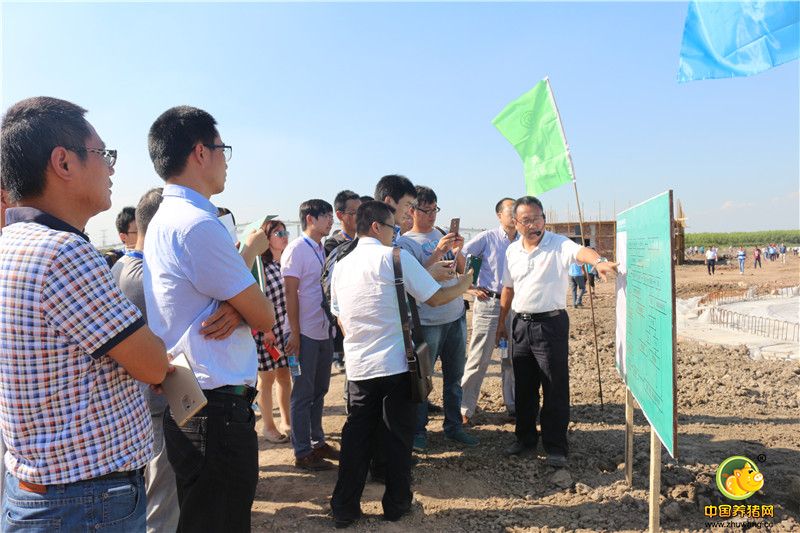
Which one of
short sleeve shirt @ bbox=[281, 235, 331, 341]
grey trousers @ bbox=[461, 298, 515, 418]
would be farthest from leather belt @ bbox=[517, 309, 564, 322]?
short sleeve shirt @ bbox=[281, 235, 331, 341]

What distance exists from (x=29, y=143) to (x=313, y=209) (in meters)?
3.01

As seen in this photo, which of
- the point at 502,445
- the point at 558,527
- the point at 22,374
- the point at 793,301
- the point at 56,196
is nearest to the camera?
the point at 22,374

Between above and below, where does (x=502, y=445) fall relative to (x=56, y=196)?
below

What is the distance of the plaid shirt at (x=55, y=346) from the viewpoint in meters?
1.38

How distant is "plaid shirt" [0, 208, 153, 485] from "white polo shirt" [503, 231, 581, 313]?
10.9 feet

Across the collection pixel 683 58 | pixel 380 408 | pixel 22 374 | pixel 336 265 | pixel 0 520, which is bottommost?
pixel 380 408

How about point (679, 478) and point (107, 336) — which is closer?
point (107, 336)

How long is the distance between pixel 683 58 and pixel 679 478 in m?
2.82

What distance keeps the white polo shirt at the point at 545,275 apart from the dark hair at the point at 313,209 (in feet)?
5.76

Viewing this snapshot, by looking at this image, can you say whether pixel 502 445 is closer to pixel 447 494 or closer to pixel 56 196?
pixel 447 494

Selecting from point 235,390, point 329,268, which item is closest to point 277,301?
point 329,268

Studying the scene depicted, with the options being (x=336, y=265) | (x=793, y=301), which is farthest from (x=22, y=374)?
(x=793, y=301)

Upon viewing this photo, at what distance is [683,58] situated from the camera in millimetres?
3055

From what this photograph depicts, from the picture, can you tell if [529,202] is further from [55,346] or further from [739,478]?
[55,346]
